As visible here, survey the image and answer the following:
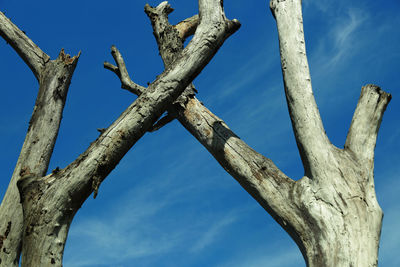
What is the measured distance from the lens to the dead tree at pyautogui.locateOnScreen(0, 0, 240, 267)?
14.9 feet

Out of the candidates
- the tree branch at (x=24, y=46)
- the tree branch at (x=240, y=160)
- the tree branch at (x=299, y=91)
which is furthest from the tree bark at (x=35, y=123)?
the tree branch at (x=299, y=91)

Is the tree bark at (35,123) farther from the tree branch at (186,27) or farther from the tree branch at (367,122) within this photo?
the tree branch at (367,122)

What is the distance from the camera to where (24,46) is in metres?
6.91

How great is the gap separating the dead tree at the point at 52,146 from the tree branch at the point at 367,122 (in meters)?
2.07

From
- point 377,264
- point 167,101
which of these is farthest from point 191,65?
point 377,264

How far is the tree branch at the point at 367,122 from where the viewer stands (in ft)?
18.2

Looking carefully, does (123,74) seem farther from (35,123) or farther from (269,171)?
(269,171)

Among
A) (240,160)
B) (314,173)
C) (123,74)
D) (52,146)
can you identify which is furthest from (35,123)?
(314,173)

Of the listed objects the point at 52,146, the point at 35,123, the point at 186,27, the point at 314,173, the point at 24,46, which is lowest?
the point at 314,173

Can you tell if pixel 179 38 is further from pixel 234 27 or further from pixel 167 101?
pixel 167 101

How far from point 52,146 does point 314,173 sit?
3.61m

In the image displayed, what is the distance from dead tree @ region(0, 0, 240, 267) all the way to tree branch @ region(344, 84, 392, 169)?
207 cm

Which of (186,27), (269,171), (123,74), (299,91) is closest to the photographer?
(299,91)

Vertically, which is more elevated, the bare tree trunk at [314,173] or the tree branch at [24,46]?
the tree branch at [24,46]
